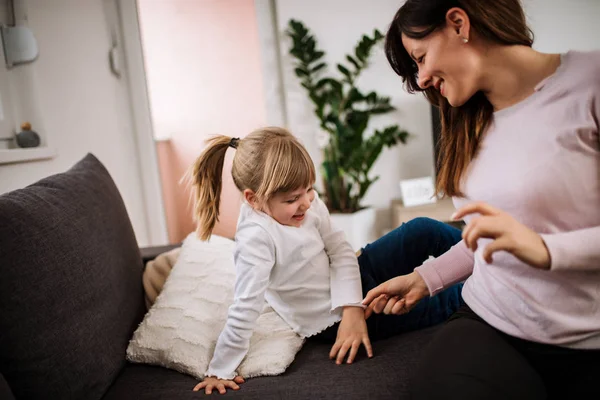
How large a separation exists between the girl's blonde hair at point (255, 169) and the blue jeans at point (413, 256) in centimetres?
31

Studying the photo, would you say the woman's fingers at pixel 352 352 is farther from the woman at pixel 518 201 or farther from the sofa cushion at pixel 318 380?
the woman at pixel 518 201

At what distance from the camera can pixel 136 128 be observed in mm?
3020

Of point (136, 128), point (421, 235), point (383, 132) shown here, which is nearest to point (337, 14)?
point (383, 132)

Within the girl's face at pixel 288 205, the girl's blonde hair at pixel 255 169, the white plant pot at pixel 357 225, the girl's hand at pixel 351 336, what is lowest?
the white plant pot at pixel 357 225

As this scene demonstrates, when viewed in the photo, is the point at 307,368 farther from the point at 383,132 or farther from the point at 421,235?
the point at 383,132

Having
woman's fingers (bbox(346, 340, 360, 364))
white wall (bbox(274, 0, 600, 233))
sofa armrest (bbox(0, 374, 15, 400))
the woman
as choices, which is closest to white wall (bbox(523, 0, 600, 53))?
white wall (bbox(274, 0, 600, 233))

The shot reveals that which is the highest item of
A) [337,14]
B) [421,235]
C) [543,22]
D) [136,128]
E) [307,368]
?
[337,14]

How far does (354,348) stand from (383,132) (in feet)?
8.13

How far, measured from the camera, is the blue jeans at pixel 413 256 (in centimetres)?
122

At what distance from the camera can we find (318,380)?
1013 mm

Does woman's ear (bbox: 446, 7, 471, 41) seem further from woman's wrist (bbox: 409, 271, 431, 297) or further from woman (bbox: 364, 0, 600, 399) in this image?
woman's wrist (bbox: 409, 271, 431, 297)

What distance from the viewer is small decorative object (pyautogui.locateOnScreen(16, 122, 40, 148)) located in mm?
1724

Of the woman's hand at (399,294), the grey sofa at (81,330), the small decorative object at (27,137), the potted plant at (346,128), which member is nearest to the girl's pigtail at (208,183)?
the grey sofa at (81,330)

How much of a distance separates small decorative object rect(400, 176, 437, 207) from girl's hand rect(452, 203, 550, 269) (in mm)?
2674
